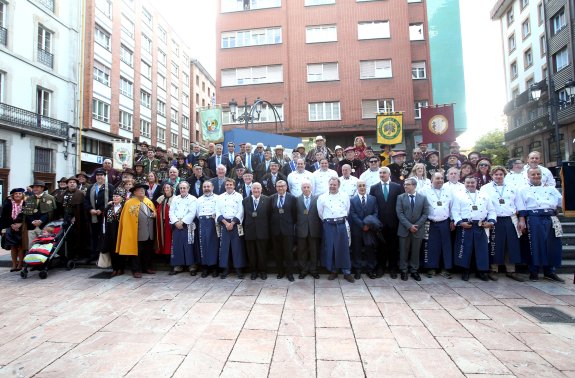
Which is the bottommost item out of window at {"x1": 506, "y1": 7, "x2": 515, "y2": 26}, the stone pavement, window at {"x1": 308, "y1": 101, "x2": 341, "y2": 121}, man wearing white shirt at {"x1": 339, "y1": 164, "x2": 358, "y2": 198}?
Result: the stone pavement

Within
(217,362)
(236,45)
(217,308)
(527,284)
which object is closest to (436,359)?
(217,362)

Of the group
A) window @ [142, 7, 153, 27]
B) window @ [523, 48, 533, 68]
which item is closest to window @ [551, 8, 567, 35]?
window @ [523, 48, 533, 68]

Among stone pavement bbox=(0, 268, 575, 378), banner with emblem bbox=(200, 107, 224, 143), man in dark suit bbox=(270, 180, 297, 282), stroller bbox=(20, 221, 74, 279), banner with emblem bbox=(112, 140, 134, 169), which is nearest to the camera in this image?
stone pavement bbox=(0, 268, 575, 378)

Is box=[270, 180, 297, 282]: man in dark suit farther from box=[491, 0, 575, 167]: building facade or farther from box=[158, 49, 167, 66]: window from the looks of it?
box=[158, 49, 167, 66]: window

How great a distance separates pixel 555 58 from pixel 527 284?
27343 millimetres

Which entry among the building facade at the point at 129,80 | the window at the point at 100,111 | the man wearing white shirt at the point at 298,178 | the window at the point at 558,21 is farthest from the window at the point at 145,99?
the window at the point at 558,21

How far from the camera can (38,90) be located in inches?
826

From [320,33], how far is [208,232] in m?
20.1

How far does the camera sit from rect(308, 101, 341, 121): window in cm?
2244

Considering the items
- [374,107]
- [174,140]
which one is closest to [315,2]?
[374,107]

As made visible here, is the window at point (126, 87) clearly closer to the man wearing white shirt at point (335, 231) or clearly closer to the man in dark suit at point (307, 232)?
the man in dark suit at point (307, 232)

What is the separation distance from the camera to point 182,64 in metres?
43.8

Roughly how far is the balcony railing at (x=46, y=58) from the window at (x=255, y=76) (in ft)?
36.0

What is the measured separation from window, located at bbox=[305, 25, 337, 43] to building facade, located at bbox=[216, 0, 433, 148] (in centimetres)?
6
